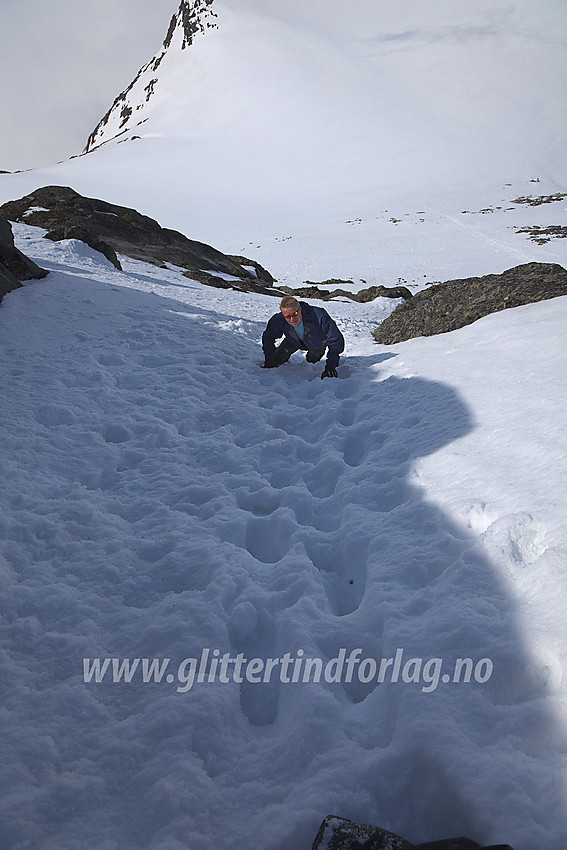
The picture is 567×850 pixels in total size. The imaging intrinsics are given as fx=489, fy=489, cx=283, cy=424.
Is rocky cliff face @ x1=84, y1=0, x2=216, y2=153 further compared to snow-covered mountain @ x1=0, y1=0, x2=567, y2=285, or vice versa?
rocky cliff face @ x1=84, y1=0, x2=216, y2=153

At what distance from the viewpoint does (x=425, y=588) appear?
7.51ft

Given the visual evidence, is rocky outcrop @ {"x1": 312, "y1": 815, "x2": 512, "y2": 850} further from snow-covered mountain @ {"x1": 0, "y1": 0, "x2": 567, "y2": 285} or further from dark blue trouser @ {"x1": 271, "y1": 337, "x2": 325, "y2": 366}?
snow-covered mountain @ {"x1": 0, "y1": 0, "x2": 567, "y2": 285}

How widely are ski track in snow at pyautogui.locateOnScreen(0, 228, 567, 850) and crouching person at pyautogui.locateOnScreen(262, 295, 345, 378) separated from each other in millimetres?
1314

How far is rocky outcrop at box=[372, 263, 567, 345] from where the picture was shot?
6.82 meters

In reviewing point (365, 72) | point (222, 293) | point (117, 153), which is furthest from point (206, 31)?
point (222, 293)

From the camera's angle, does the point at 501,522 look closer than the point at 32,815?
No

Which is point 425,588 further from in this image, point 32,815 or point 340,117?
point 340,117

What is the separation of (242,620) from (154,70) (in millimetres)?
145456

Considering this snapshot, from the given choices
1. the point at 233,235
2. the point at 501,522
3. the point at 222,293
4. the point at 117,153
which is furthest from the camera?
the point at 117,153

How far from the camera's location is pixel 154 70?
116188 mm

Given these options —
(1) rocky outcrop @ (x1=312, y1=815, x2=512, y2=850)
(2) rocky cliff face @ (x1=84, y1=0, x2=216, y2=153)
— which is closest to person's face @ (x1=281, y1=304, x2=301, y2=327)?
(1) rocky outcrop @ (x1=312, y1=815, x2=512, y2=850)

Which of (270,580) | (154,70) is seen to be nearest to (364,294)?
(270,580)

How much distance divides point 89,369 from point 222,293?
727 centimetres

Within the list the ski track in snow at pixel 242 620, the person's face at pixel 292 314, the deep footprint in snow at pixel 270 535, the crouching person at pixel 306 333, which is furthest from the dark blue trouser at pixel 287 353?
the deep footprint in snow at pixel 270 535
